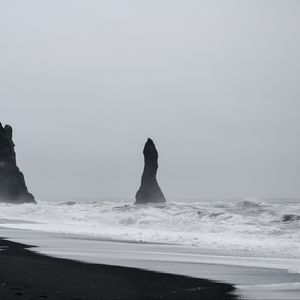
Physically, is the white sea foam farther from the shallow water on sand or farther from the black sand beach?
the black sand beach

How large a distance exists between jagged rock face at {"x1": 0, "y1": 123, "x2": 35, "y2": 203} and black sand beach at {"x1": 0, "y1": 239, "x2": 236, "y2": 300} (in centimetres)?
7053

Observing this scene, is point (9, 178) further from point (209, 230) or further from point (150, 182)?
point (209, 230)

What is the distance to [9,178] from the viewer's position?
3327 inches

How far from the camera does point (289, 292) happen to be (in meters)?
9.32

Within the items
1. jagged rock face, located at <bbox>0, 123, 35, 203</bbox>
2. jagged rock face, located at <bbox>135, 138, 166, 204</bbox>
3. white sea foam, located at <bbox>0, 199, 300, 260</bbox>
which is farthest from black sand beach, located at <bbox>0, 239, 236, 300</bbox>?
jagged rock face, located at <bbox>0, 123, 35, 203</bbox>

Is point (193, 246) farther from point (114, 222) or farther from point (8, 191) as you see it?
point (8, 191)

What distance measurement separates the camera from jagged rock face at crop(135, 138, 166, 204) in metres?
80.9

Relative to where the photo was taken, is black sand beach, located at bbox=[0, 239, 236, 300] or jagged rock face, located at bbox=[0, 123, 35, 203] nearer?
black sand beach, located at bbox=[0, 239, 236, 300]

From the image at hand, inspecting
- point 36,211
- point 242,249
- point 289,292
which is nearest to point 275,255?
point 242,249

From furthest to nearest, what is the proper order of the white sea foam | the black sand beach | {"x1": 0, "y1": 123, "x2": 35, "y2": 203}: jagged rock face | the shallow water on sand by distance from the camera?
{"x1": 0, "y1": 123, "x2": 35, "y2": 203}: jagged rock face, the white sea foam, the shallow water on sand, the black sand beach

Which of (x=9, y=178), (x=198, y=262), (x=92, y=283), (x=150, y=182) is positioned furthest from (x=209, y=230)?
(x=9, y=178)

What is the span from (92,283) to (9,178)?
7783 cm

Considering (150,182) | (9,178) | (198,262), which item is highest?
(9,178)

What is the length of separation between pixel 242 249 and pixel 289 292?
8.38 m
